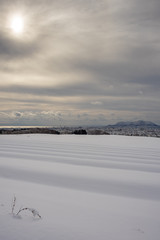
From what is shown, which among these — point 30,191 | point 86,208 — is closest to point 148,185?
point 86,208

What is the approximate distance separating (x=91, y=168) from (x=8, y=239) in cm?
154

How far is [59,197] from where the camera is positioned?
1.34 metres

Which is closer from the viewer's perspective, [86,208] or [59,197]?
[86,208]

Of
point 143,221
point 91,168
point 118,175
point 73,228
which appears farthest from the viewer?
point 91,168

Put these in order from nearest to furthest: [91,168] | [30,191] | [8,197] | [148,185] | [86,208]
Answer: [86,208] < [8,197] < [30,191] < [148,185] < [91,168]

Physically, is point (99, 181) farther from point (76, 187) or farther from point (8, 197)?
point (8, 197)

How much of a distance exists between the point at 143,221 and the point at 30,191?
80 cm

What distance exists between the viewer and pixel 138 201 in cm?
133

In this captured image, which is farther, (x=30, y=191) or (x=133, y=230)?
(x=30, y=191)

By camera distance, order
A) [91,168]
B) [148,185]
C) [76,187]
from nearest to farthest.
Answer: [76,187]
[148,185]
[91,168]

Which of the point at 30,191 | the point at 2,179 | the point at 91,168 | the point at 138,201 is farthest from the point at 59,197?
the point at 91,168

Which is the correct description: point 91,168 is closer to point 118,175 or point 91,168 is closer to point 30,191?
point 118,175

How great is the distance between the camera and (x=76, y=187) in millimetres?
1593

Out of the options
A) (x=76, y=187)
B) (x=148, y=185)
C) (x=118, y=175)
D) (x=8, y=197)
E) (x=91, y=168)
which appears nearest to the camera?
(x=8, y=197)
